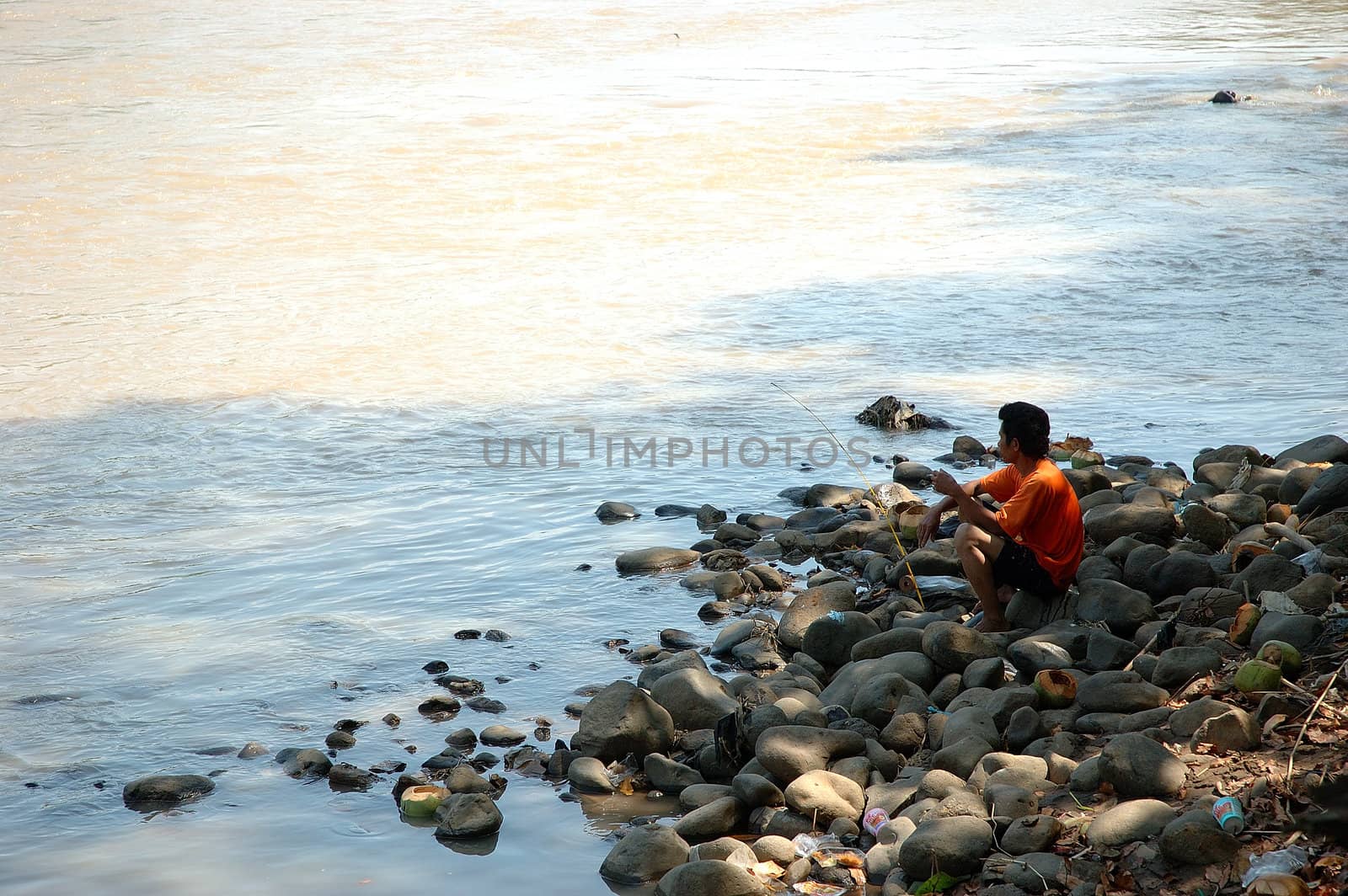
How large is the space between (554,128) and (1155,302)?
1131cm

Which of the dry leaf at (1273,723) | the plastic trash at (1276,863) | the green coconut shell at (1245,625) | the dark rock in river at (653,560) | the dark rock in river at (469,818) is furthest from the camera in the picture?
the dark rock in river at (653,560)

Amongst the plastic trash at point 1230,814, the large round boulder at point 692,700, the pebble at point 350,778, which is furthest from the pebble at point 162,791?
the plastic trash at point 1230,814

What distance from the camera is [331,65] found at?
28.3m

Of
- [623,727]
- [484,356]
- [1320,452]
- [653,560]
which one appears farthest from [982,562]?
[484,356]

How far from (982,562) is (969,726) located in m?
1.08

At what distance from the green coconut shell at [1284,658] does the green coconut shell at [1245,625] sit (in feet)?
1.09

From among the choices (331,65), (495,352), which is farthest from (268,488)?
(331,65)

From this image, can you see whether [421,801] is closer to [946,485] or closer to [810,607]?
[810,607]

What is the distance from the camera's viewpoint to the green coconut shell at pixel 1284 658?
447cm

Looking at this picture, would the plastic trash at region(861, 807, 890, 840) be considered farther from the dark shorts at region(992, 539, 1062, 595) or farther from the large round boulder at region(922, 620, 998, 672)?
the dark shorts at region(992, 539, 1062, 595)

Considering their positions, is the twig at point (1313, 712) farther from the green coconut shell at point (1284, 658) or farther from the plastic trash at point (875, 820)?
the plastic trash at point (875, 820)

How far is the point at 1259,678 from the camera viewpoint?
4406mm

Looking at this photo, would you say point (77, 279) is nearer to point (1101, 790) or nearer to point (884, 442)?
point (884, 442)

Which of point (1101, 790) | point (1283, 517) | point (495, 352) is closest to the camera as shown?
point (1101, 790)
